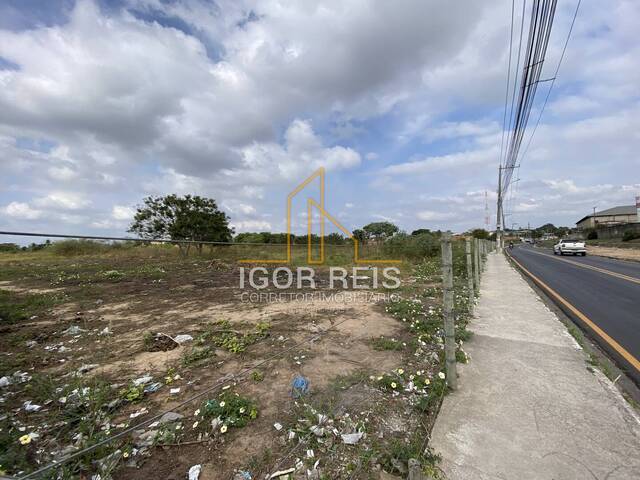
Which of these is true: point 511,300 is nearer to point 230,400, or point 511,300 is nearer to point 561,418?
point 561,418

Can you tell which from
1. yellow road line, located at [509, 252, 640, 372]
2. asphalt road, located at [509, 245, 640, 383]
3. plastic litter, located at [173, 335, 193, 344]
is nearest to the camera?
yellow road line, located at [509, 252, 640, 372]

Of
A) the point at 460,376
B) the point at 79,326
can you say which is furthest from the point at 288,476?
the point at 79,326

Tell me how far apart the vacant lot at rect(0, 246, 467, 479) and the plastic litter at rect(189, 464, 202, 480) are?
41 millimetres

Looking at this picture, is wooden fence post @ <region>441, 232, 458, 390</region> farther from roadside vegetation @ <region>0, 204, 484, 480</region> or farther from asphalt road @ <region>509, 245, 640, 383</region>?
asphalt road @ <region>509, 245, 640, 383</region>

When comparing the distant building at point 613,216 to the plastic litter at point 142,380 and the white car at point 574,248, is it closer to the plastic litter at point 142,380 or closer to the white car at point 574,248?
the white car at point 574,248

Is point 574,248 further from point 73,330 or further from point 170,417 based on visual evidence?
point 73,330

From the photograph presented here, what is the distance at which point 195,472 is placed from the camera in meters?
1.66

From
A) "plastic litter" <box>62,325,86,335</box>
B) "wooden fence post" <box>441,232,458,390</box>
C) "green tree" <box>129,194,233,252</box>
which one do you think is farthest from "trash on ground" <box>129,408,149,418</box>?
"green tree" <box>129,194,233,252</box>

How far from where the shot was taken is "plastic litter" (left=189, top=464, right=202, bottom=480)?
5.32ft

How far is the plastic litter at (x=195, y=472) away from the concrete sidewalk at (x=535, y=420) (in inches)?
60.1

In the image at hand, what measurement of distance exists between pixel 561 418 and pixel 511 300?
173 inches

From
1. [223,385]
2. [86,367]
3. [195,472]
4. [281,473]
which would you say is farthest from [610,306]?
[86,367]

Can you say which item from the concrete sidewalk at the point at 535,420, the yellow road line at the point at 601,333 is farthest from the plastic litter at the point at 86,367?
the yellow road line at the point at 601,333

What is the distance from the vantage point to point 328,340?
3.75m
